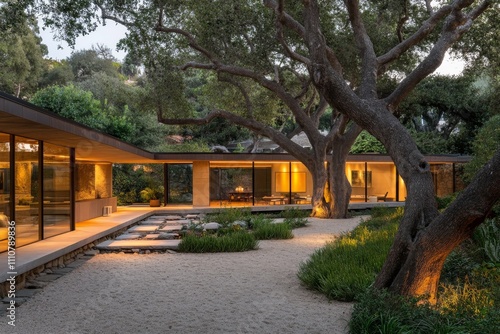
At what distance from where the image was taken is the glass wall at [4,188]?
9453 millimetres

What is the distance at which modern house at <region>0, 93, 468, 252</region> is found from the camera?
31.8 ft

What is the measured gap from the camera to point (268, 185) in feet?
79.7

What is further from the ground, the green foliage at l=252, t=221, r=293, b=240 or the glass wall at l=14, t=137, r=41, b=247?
the glass wall at l=14, t=137, r=41, b=247

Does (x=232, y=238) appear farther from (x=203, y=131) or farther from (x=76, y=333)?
(x=203, y=131)

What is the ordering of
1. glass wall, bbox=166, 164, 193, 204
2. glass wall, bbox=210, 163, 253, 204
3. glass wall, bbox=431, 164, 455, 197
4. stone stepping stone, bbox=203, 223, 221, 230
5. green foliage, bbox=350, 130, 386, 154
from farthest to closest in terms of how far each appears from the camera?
green foliage, bbox=350, 130, 386, 154 < glass wall, bbox=431, 164, 455, 197 < glass wall, bbox=166, 164, 193, 204 < glass wall, bbox=210, 163, 253, 204 < stone stepping stone, bbox=203, 223, 221, 230

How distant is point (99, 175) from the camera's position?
782 inches

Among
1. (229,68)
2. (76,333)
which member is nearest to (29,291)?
(76,333)

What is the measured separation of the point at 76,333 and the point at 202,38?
13.7 metres

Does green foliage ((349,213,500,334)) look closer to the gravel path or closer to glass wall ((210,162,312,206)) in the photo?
the gravel path

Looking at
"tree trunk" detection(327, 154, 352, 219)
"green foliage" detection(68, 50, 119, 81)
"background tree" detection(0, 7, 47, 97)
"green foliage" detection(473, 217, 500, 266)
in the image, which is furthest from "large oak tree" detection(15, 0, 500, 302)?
"green foliage" detection(68, 50, 119, 81)

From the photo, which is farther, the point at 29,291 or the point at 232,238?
the point at 232,238

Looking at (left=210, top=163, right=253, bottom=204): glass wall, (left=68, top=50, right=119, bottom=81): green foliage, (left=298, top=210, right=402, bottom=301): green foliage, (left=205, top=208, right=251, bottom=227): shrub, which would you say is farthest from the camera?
(left=68, top=50, right=119, bottom=81): green foliage

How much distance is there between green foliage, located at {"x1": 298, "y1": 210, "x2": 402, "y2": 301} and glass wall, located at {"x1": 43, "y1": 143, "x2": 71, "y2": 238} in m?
6.65

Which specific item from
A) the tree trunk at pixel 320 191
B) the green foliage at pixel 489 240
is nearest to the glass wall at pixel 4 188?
the green foliage at pixel 489 240
